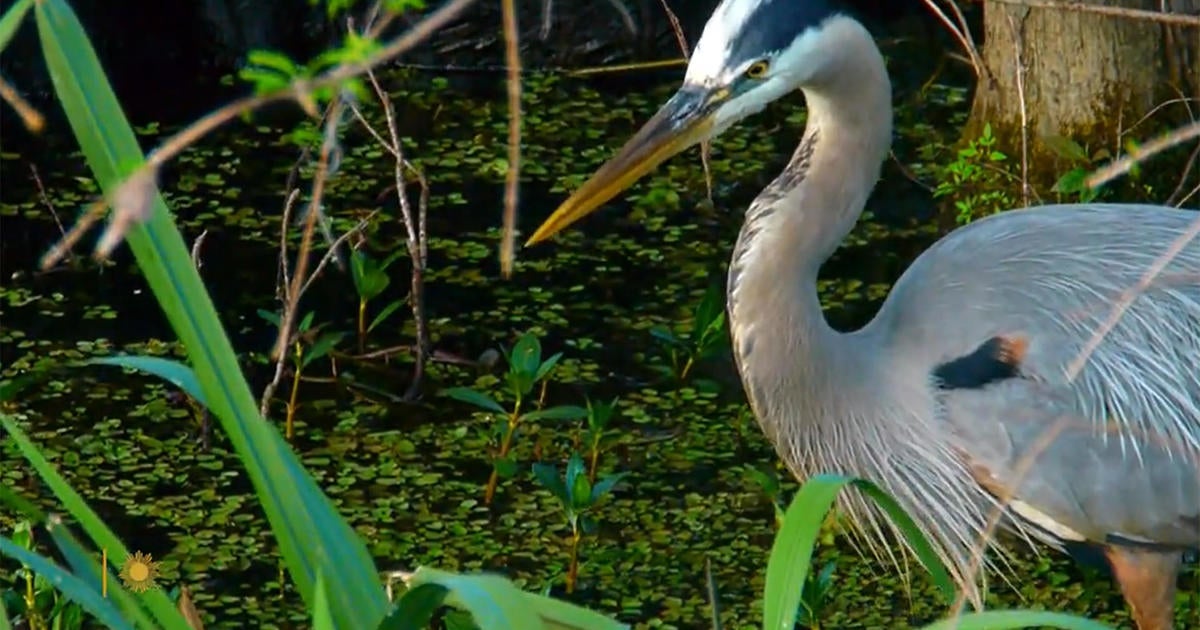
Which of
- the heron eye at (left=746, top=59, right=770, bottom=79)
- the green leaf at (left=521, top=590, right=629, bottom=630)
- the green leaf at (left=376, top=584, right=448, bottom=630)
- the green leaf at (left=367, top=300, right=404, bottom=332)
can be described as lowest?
the green leaf at (left=521, top=590, right=629, bottom=630)

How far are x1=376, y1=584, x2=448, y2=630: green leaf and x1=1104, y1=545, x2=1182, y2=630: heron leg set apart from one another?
1681 millimetres

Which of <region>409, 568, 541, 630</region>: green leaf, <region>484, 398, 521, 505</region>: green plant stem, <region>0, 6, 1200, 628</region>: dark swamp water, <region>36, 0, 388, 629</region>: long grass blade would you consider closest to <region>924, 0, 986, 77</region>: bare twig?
<region>0, 6, 1200, 628</region>: dark swamp water

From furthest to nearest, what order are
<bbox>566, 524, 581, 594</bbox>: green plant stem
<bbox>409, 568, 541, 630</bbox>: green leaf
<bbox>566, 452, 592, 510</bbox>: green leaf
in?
1. <bbox>566, 524, 581, 594</bbox>: green plant stem
2. <bbox>566, 452, 592, 510</bbox>: green leaf
3. <bbox>409, 568, 541, 630</bbox>: green leaf

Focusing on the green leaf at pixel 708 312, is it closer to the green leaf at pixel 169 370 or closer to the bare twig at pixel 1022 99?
the bare twig at pixel 1022 99

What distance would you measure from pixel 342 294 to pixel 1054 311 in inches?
71.9

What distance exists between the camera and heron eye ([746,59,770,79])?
283 cm

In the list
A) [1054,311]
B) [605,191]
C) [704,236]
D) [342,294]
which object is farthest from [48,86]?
[1054,311]

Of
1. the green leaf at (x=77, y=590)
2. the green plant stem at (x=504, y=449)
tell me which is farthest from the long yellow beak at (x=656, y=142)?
the green leaf at (x=77, y=590)

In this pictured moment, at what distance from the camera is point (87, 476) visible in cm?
361

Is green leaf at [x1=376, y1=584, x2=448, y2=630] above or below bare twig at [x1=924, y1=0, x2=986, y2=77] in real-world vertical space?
below

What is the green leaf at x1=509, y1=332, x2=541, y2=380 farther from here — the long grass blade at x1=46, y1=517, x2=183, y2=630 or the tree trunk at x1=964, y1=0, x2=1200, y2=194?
the long grass blade at x1=46, y1=517, x2=183, y2=630

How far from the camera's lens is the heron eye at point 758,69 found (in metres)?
2.83

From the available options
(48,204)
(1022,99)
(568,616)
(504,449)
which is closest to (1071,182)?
(1022,99)

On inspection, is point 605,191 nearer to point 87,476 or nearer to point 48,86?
point 87,476
